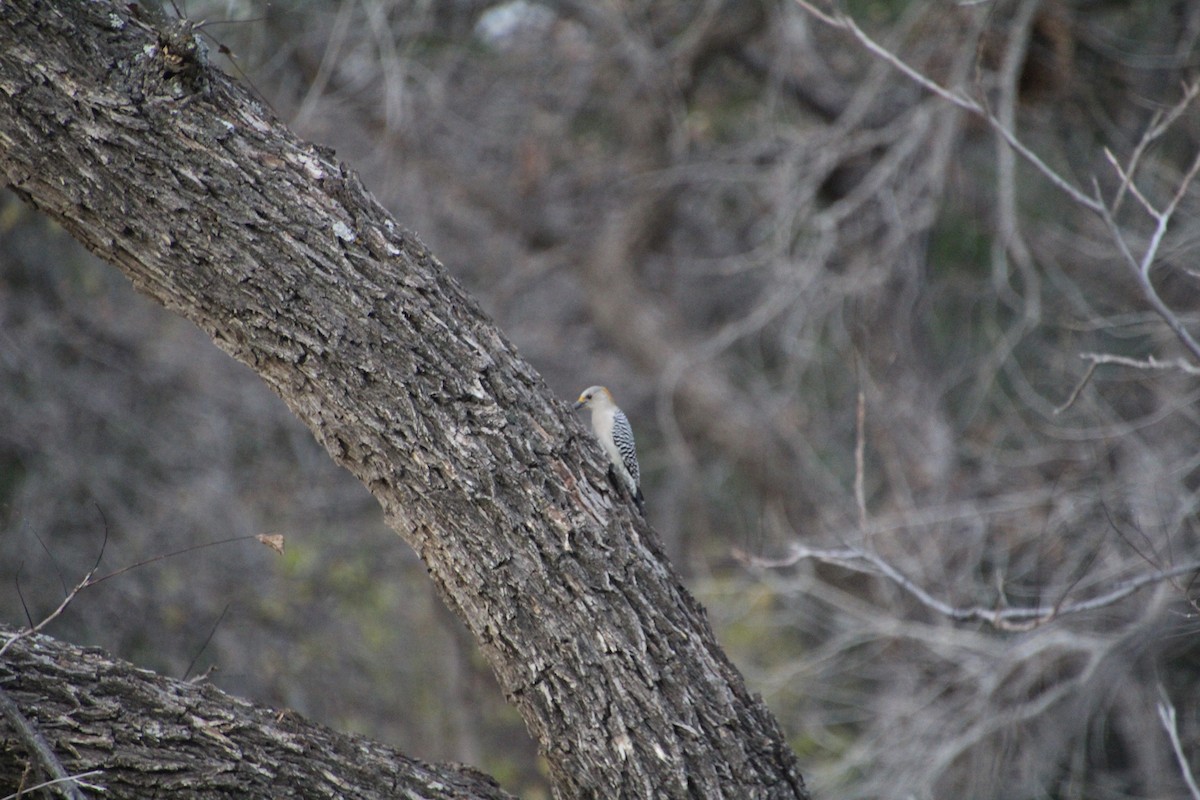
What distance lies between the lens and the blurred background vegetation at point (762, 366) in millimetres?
5105

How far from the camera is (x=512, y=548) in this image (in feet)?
7.64

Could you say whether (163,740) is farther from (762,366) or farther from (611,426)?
(762,366)

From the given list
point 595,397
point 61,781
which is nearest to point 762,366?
point 595,397

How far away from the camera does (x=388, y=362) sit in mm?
2297

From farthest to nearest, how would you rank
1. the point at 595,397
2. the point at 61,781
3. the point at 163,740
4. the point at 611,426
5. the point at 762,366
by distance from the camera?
the point at 762,366 < the point at 595,397 < the point at 611,426 < the point at 163,740 < the point at 61,781

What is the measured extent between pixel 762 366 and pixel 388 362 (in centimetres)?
632

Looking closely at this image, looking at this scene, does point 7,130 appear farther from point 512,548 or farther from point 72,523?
point 72,523

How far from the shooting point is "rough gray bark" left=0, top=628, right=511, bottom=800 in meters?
2.14

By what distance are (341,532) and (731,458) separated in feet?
9.20

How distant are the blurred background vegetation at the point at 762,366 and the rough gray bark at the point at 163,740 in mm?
2495

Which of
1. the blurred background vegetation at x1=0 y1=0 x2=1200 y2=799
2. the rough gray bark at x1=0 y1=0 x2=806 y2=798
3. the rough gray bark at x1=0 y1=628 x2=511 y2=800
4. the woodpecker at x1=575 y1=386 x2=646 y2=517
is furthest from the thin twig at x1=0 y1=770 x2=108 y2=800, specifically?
the blurred background vegetation at x1=0 y1=0 x2=1200 y2=799

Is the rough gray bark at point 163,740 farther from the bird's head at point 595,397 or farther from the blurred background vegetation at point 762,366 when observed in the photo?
the bird's head at point 595,397

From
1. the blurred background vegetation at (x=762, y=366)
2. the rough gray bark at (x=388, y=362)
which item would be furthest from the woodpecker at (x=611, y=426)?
the rough gray bark at (x=388, y=362)

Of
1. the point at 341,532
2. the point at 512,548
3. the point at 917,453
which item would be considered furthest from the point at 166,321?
the point at 512,548
